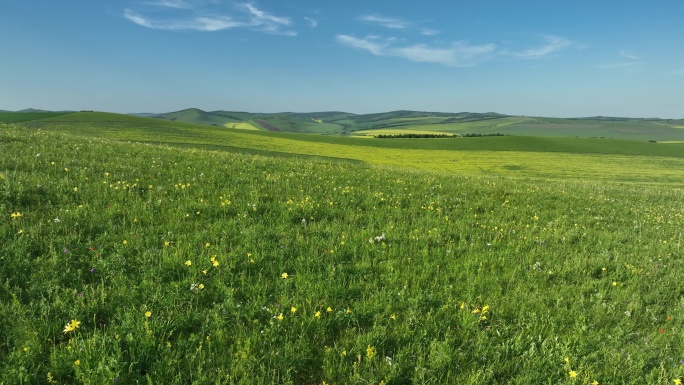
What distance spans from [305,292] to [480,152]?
7441 centimetres

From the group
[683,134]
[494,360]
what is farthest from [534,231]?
[683,134]

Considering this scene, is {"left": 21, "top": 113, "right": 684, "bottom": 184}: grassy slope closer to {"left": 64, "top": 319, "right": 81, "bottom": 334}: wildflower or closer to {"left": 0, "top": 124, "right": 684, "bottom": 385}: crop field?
{"left": 0, "top": 124, "right": 684, "bottom": 385}: crop field

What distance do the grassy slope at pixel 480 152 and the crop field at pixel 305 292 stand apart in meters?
37.1

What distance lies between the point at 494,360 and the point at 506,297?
1584 mm

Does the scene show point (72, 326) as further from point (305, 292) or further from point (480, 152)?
point (480, 152)

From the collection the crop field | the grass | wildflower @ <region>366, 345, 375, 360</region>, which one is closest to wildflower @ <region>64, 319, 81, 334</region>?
the crop field

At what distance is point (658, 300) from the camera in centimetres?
607

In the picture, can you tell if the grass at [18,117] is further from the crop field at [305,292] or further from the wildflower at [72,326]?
the wildflower at [72,326]

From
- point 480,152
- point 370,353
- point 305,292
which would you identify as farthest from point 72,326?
point 480,152

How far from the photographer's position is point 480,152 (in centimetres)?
7300

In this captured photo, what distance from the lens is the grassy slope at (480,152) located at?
4925cm

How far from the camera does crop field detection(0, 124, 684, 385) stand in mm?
3848

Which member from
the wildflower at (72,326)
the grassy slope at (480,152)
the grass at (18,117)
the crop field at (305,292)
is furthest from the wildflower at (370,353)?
the grass at (18,117)

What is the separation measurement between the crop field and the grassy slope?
37.1 m
